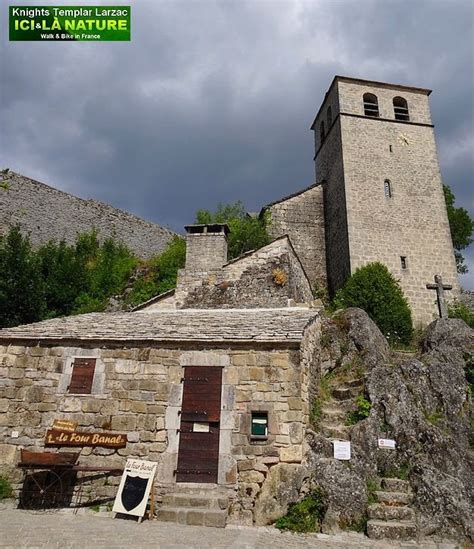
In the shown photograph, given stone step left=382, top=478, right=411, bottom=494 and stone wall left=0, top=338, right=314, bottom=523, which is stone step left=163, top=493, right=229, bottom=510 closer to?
stone wall left=0, top=338, right=314, bottom=523

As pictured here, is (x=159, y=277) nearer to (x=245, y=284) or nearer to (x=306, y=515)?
(x=245, y=284)

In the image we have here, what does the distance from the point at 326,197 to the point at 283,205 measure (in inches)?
97.5

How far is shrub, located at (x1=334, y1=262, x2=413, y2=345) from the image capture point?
54.0 ft

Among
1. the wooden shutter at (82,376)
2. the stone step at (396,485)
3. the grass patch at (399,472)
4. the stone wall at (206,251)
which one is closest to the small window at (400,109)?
the stone wall at (206,251)

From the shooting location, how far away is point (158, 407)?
26.3 ft

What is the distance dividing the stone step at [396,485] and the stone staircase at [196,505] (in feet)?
9.39

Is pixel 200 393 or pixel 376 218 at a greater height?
pixel 376 218

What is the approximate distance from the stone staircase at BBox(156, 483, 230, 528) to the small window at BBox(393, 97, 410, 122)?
21.7m

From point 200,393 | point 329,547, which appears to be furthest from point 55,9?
point 329,547

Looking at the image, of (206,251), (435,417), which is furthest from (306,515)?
(206,251)

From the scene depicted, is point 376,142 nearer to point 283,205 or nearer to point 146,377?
point 283,205

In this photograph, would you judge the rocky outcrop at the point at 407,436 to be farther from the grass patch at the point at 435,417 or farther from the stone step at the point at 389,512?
the stone step at the point at 389,512

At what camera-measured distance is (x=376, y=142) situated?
21562 mm

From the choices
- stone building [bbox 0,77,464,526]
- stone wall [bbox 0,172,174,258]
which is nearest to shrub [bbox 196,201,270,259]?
stone wall [bbox 0,172,174,258]
